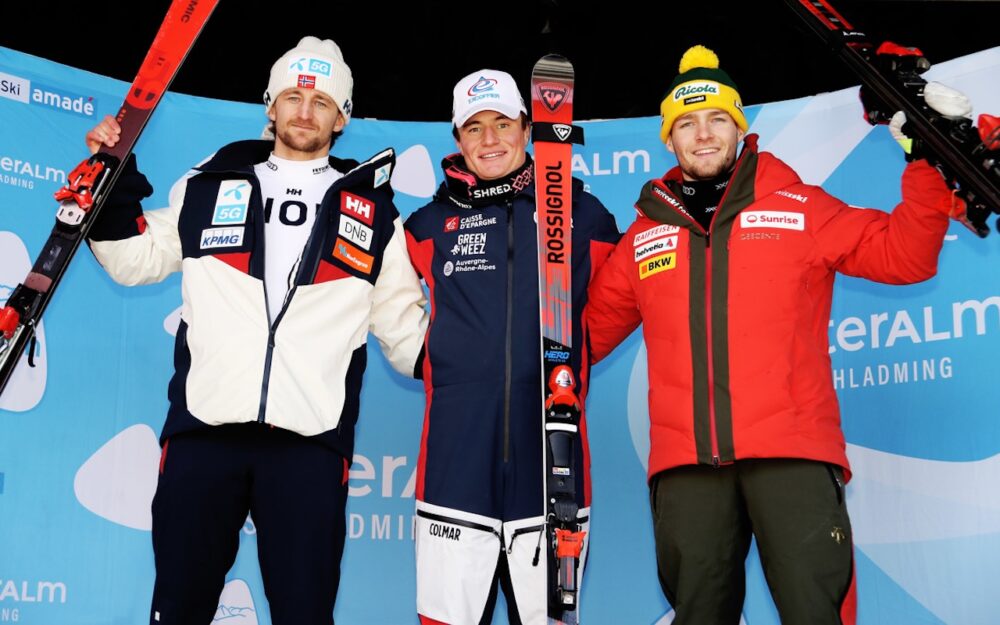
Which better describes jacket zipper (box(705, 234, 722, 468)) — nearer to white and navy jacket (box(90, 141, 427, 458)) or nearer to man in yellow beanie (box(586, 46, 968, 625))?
man in yellow beanie (box(586, 46, 968, 625))

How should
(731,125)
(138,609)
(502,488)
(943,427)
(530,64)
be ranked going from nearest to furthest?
(502,488)
(731,125)
(943,427)
(138,609)
(530,64)

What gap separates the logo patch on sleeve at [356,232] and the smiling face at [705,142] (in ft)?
2.98

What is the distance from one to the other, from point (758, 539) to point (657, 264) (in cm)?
78

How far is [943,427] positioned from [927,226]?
1336mm

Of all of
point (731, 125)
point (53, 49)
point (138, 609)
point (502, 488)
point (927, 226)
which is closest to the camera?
point (927, 226)

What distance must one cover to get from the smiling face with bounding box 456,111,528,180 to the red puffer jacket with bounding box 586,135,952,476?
48 cm

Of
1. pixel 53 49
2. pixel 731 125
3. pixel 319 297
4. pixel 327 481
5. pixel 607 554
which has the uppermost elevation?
pixel 53 49

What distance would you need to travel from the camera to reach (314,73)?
3.12 meters

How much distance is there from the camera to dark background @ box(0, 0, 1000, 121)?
4.47 m

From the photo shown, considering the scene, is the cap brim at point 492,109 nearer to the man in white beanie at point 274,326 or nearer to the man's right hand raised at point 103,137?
the man in white beanie at point 274,326

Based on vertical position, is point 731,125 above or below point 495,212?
above

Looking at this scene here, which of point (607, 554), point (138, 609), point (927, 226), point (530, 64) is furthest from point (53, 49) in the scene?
point (927, 226)

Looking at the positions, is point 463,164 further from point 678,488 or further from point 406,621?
point 406,621

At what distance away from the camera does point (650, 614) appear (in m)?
4.11
